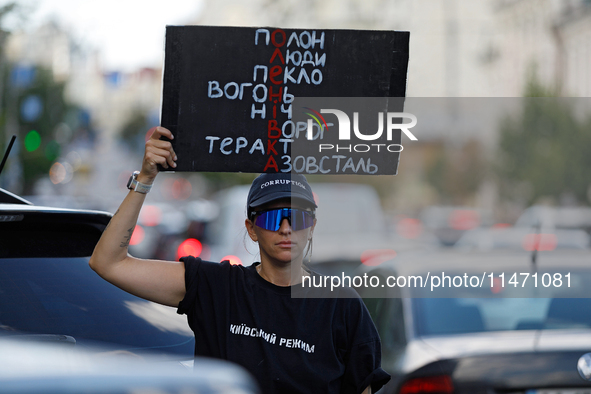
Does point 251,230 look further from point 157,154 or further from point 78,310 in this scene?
point 78,310

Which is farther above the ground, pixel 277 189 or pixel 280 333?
pixel 277 189

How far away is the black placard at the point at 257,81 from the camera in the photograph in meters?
3.29

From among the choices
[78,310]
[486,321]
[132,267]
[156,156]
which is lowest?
[486,321]

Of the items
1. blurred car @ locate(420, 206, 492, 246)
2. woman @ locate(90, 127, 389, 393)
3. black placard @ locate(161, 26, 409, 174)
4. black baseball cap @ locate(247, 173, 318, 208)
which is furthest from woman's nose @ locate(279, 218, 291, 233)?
blurred car @ locate(420, 206, 492, 246)

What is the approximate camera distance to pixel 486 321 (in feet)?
16.2

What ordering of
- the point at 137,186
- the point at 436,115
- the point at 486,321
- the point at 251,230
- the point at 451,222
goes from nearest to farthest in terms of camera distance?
the point at 137,186 < the point at 251,230 < the point at 486,321 < the point at 451,222 < the point at 436,115

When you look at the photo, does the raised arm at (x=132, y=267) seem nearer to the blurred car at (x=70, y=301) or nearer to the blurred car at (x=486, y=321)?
the blurred car at (x=70, y=301)

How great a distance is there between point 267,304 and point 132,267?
0.53 metres

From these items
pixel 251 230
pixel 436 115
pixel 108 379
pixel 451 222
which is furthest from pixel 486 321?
pixel 436 115

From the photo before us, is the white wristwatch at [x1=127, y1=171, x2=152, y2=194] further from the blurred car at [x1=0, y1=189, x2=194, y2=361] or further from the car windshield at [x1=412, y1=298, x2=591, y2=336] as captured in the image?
the car windshield at [x1=412, y1=298, x2=591, y2=336]

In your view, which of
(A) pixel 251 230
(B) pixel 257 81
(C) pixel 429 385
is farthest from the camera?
(C) pixel 429 385

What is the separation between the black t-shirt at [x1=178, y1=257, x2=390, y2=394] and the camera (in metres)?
2.82
